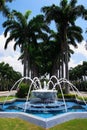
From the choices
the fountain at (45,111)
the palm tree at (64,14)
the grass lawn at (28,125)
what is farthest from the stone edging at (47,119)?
the palm tree at (64,14)

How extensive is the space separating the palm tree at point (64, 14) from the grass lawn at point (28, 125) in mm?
26194

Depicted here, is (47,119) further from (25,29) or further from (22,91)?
(25,29)

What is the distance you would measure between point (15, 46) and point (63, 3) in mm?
11455

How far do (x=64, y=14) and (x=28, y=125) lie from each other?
96.5ft

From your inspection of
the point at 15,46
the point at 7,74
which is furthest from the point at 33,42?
the point at 7,74

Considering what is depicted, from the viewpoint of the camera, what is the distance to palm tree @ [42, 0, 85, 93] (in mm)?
39562

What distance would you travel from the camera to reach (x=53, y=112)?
59.2 feet

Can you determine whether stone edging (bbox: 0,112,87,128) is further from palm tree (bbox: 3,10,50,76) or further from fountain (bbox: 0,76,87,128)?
palm tree (bbox: 3,10,50,76)

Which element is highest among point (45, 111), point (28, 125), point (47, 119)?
point (45, 111)

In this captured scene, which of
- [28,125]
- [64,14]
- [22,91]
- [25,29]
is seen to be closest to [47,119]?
[28,125]

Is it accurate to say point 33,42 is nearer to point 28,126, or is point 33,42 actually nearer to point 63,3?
point 63,3

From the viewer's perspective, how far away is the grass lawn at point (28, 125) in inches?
464

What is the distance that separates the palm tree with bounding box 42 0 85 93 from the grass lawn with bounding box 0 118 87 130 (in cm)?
2619

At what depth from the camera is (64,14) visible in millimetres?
39625
